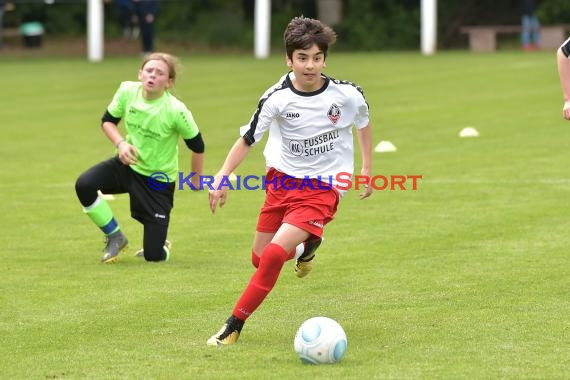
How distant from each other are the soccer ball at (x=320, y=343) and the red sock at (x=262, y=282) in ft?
1.59

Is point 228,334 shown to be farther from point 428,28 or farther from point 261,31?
point 428,28

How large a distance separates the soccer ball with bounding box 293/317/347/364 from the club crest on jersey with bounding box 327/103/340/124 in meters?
1.36

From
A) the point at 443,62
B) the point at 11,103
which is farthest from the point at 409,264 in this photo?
the point at 443,62

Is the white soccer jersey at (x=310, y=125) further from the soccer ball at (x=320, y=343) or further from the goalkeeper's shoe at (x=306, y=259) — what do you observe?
the soccer ball at (x=320, y=343)

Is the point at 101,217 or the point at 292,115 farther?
the point at 101,217

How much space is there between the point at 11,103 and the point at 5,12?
1893cm

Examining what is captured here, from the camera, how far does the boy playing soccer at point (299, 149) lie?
739 cm

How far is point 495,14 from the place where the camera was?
42.2 meters

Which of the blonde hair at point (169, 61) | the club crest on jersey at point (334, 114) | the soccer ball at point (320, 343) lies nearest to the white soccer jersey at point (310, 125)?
the club crest on jersey at point (334, 114)

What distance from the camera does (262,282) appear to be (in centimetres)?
733

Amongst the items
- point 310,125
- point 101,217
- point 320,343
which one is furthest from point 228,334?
point 101,217

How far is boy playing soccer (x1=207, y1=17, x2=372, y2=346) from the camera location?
739 cm

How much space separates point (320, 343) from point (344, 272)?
2891 millimetres

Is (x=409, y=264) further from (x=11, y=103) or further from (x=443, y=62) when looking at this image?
(x=443, y=62)
